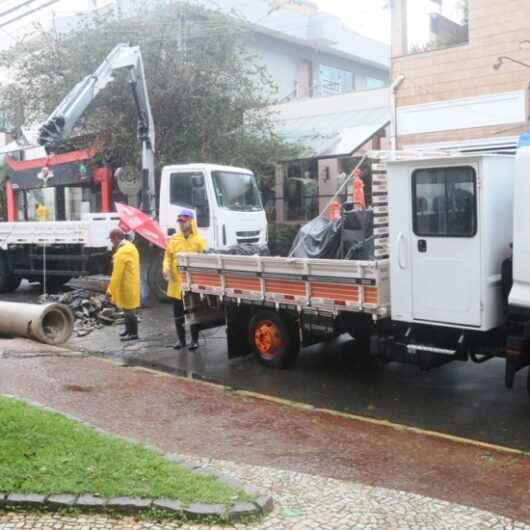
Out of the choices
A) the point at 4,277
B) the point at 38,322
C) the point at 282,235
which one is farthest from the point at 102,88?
the point at 38,322

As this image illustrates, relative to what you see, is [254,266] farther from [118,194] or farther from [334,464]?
[118,194]

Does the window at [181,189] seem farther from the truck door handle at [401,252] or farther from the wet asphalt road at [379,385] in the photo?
the truck door handle at [401,252]

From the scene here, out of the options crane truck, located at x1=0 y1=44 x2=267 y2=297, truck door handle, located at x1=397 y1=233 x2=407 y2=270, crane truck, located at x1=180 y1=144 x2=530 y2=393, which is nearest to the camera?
crane truck, located at x1=180 y1=144 x2=530 y2=393

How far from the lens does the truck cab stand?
14.5 m

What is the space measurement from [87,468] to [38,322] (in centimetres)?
620

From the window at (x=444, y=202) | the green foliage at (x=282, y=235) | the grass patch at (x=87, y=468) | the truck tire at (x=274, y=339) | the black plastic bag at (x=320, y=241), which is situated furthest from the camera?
the green foliage at (x=282, y=235)

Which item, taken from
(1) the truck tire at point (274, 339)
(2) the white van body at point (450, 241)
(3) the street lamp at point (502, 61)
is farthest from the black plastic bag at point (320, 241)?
(3) the street lamp at point (502, 61)

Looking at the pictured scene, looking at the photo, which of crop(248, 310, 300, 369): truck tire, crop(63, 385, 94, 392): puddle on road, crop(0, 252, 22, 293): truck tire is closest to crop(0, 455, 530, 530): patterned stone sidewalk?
crop(63, 385, 94, 392): puddle on road

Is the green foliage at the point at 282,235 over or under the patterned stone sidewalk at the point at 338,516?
over

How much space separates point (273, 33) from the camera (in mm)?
30484

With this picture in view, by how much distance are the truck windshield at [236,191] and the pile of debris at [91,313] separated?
309 centimetres

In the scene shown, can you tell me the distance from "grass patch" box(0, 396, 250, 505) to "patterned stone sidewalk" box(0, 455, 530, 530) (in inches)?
8.9

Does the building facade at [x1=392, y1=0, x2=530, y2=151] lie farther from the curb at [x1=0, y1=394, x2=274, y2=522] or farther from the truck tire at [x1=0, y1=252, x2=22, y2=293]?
the curb at [x1=0, y1=394, x2=274, y2=522]

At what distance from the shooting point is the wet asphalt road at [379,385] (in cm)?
693
